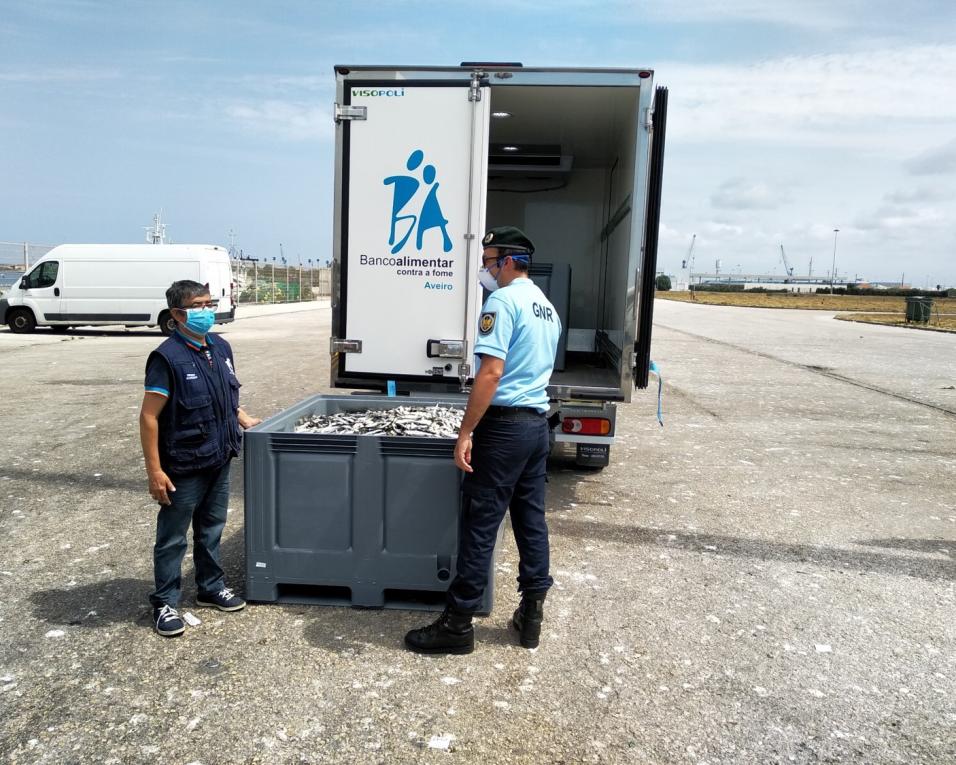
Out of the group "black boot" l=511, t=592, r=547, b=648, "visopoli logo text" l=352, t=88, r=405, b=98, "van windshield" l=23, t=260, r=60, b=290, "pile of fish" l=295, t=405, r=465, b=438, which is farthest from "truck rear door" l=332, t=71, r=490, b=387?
"van windshield" l=23, t=260, r=60, b=290

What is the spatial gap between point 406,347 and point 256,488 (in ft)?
6.66

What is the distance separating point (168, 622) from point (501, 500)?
171cm

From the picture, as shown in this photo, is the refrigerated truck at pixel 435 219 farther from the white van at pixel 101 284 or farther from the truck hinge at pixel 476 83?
the white van at pixel 101 284

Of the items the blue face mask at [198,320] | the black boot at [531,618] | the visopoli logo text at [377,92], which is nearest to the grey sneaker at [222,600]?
the blue face mask at [198,320]

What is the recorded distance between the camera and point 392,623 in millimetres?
3889

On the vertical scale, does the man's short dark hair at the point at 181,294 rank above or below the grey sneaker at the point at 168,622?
above

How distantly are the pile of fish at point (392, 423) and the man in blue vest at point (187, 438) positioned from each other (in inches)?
19.4

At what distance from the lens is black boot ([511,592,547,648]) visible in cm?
367

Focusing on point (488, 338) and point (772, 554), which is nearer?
point (488, 338)

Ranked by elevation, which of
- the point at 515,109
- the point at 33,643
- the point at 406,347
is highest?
the point at 515,109

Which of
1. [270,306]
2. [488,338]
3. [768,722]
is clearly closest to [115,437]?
[488,338]

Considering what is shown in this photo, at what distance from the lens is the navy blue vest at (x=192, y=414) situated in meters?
3.55

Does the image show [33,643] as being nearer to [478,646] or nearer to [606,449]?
[478,646]

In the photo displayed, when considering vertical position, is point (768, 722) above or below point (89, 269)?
below
